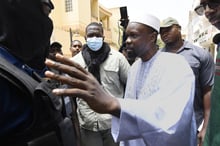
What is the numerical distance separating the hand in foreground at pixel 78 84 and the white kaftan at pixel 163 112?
6.7 inches

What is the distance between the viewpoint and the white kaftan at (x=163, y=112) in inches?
50.4

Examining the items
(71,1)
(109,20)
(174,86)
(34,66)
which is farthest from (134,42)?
(109,20)

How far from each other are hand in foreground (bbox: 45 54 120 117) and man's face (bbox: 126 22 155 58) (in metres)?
1.41

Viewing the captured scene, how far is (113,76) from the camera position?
10.8 feet

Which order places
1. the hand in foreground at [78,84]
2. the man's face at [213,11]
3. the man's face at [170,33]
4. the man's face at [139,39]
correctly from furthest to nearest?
the man's face at [170,33] → the man's face at [139,39] → the man's face at [213,11] → the hand in foreground at [78,84]

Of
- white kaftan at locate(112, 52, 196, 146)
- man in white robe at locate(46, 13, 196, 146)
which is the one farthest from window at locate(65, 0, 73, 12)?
white kaftan at locate(112, 52, 196, 146)

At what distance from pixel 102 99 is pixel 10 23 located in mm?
596

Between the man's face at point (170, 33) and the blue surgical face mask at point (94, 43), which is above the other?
the man's face at point (170, 33)

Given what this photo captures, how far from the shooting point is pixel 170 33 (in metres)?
3.49

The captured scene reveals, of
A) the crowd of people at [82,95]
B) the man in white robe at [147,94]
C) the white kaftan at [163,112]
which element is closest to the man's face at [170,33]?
the man in white robe at [147,94]

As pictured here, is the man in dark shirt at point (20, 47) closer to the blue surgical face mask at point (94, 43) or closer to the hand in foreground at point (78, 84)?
the hand in foreground at point (78, 84)

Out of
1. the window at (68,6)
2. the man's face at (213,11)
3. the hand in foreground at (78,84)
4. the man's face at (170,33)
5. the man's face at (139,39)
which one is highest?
the man's face at (213,11)

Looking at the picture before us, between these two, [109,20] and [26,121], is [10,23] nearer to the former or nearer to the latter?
[26,121]

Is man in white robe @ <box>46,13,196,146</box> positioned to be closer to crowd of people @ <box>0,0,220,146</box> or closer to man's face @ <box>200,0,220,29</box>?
crowd of people @ <box>0,0,220,146</box>
